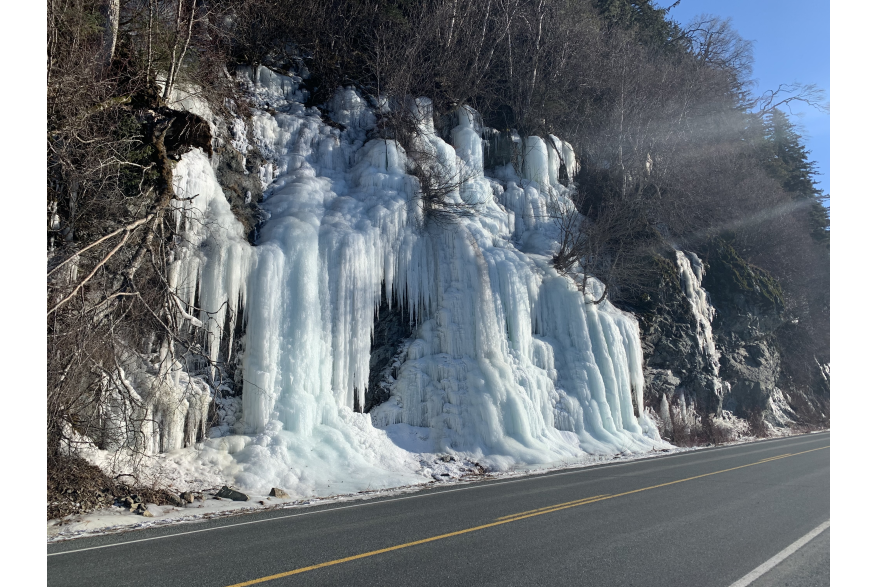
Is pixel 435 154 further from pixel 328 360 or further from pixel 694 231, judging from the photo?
pixel 694 231

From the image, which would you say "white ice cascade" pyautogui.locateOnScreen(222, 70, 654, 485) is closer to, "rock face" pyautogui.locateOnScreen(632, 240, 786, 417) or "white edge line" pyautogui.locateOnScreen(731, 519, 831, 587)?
"rock face" pyautogui.locateOnScreen(632, 240, 786, 417)

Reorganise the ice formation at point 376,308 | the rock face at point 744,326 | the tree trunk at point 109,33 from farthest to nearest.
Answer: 1. the rock face at point 744,326
2. the ice formation at point 376,308
3. the tree trunk at point 109,33

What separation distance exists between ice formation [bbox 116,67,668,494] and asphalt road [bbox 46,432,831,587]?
3.63 meters

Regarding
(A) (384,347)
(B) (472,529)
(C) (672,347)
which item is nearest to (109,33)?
(A) (384,347)

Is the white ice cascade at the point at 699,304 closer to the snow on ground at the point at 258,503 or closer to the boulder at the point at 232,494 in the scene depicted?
the snow on ground at the point at 258,503

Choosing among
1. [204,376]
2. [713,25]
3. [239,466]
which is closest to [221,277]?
[204,376]

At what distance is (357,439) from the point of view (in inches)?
491

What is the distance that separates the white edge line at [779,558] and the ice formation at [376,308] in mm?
7123

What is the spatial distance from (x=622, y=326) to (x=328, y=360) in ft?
36.3

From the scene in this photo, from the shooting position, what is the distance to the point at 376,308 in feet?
46.8

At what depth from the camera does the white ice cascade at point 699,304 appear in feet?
81.2

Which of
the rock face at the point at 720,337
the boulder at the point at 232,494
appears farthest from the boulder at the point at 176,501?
the rock face at the point at 720,337

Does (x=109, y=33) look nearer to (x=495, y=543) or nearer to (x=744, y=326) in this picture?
(x=495, y=543)

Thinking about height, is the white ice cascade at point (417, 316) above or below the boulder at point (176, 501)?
above
